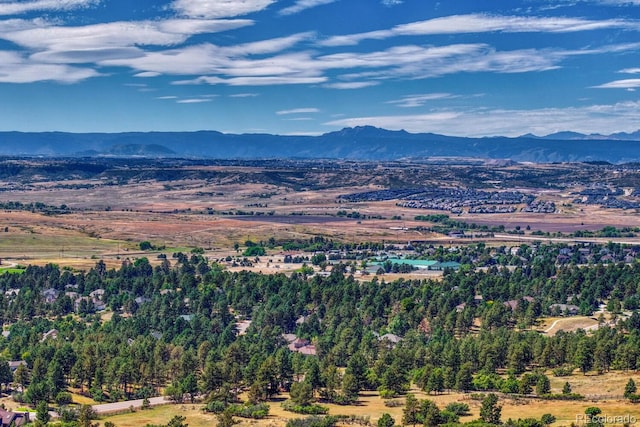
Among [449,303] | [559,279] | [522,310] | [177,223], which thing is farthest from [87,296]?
[177,223]

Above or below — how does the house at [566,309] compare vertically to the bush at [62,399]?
above

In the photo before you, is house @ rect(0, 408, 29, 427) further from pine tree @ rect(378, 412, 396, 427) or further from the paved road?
pine tree @ rect(378, 412, 396, 427)

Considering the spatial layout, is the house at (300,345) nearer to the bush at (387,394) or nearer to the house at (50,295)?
the bush at (387,394)

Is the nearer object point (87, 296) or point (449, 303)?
point (449, 303)

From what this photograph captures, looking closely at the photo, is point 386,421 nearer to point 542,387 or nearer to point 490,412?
point 490,412

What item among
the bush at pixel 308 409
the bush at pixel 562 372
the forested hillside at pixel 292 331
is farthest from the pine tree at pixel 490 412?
the bush at pixel 562 372

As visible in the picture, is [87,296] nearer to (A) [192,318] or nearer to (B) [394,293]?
(A) [192,318]

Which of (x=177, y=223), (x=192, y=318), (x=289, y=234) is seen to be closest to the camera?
(x=192, y=318)
